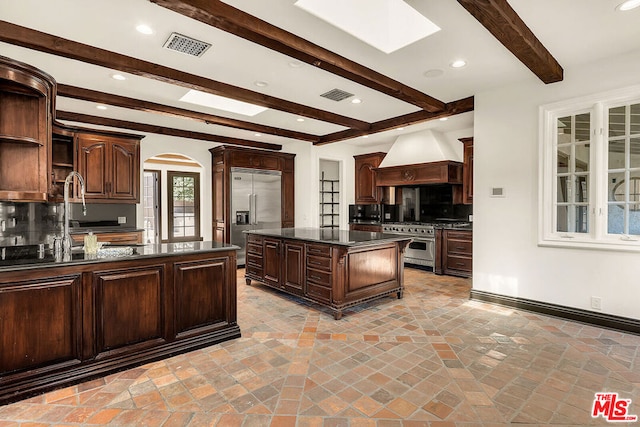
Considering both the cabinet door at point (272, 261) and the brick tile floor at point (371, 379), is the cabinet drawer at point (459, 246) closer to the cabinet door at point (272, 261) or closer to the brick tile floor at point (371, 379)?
the brick tile floor at point (371, 379)

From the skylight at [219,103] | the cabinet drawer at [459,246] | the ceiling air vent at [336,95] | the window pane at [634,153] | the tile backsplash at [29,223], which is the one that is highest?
the skylight at [219,103]

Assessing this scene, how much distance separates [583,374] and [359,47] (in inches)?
123

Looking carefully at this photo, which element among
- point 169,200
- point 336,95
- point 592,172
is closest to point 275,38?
point 336,95

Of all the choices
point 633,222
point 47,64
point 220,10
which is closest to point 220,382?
point 220,10

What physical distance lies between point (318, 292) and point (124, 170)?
13.0 ft

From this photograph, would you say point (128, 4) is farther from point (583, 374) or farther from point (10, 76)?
point (583, 374)

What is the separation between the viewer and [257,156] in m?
6.57

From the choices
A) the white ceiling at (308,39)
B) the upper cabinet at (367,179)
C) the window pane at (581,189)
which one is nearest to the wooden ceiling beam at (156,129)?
the white ceiling at (308,39)

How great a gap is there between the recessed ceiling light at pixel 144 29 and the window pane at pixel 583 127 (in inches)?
166

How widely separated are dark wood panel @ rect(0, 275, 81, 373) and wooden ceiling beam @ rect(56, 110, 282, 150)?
3901 millimetres

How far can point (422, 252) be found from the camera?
6.00 meters

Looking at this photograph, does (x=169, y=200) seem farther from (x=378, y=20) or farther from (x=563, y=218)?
(x=563, y=218)

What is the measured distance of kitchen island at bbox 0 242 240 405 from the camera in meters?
2.06

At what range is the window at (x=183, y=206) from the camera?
29.9 ft
